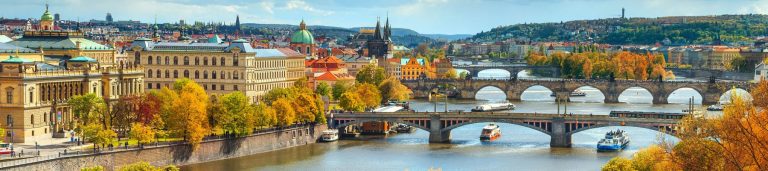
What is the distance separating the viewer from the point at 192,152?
6172 cm

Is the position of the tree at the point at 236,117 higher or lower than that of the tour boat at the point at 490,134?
higher

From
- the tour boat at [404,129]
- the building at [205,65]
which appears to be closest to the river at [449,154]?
the tour boat at [404,129]

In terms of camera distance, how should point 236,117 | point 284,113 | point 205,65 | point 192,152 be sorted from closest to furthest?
1. point 192,152
2. point 236,117
3. point 284,113
4. point 205,65

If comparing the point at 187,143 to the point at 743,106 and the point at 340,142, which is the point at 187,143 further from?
the point at 743,106

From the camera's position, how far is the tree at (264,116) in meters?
68.3

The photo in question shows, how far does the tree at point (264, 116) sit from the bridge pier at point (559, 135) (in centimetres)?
1495

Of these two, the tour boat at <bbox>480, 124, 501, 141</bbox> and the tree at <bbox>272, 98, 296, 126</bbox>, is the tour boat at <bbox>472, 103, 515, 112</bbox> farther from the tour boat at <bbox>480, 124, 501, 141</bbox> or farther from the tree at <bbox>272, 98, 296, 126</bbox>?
the tree at <bbox>272, 98, 296, 126</bbox>

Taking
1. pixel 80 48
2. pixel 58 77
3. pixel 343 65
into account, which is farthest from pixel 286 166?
pixel 343 65

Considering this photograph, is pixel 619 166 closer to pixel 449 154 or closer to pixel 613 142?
pixel 449 154

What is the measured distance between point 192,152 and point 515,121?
21195 millimetres

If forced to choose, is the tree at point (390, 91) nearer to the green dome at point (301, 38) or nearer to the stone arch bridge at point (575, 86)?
the stone arch bridge at point (575, 86)

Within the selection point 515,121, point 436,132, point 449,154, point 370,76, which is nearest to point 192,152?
point 449,154

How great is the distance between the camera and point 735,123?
32.6 metres

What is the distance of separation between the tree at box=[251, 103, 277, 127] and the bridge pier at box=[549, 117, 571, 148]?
14.9 meters
